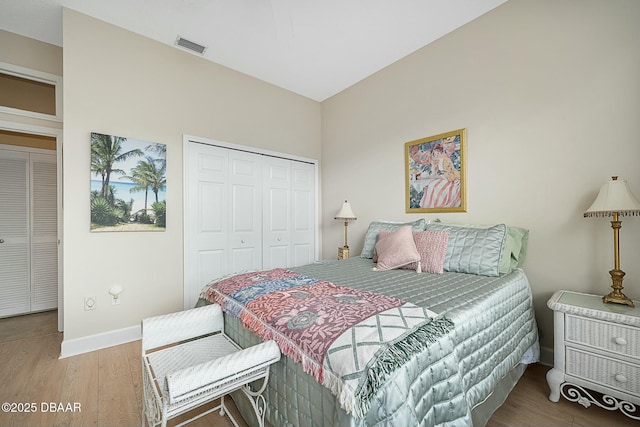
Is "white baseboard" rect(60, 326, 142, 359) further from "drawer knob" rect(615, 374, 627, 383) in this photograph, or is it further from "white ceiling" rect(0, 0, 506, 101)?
"drawer knob" rect(615, 374, 627, 383)

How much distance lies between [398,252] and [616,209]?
129cm

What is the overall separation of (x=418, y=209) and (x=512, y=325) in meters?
1.40

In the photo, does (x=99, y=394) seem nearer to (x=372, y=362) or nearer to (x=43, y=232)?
(x=372, y=362)

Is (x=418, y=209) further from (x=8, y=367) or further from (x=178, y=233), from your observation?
(x=8, y=367)

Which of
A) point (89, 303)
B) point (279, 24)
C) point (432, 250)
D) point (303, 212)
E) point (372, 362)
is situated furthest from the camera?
point (303, 212)

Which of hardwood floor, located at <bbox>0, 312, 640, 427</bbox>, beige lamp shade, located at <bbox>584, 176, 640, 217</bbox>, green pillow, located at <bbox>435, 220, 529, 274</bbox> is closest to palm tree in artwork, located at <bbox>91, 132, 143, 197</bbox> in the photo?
hardwood floor, located at <bbox>0, 312, 640, 427</bbox>

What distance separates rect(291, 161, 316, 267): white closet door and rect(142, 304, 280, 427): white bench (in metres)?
2.22

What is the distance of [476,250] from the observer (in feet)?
6.57

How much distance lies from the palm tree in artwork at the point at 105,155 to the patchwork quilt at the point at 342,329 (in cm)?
181

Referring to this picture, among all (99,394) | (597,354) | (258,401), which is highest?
(597,354)

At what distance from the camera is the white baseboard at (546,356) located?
200cm

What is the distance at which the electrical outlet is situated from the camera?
233 centimetres

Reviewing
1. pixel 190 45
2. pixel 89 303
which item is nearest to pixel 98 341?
pixel 89 303

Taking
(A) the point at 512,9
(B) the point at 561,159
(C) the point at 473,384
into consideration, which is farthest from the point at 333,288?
(A) the point at 512,9
